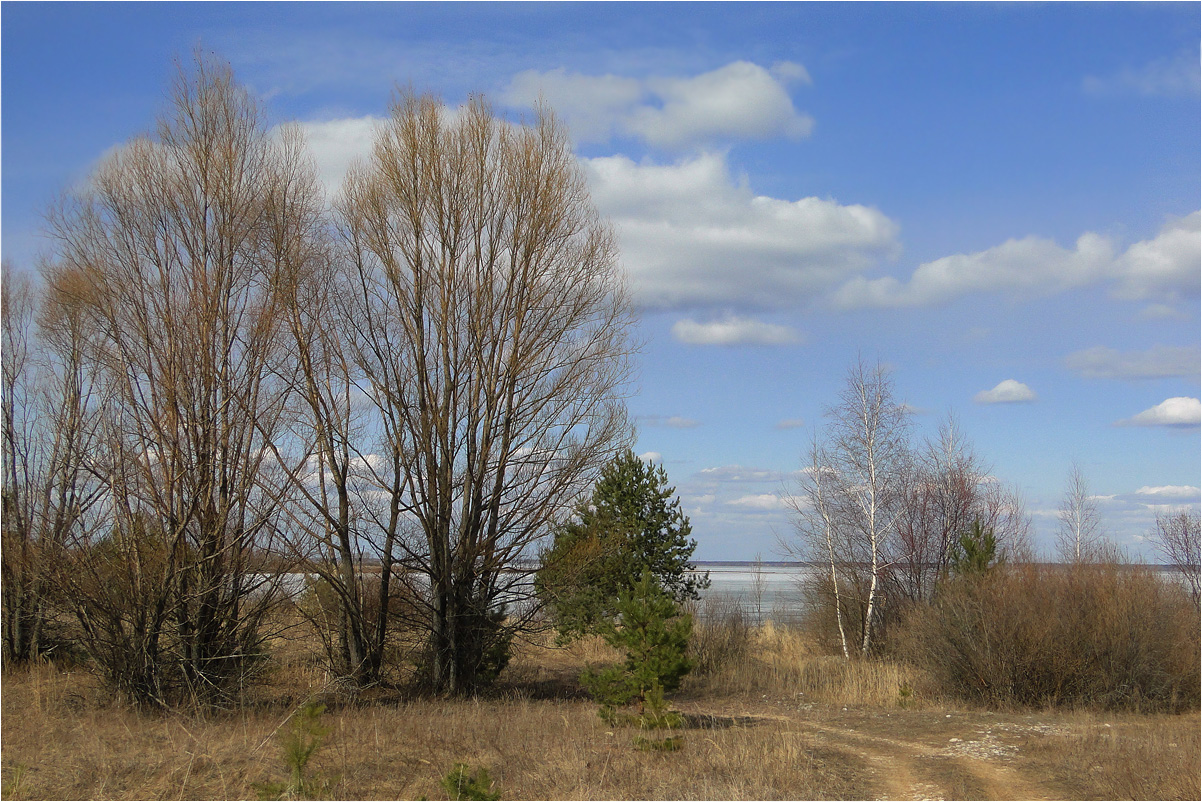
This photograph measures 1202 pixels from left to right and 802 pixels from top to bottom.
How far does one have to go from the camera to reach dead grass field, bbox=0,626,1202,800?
29.0 ft

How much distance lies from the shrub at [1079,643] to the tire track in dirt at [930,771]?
4.22 m

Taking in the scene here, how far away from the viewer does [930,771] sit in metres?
10.3

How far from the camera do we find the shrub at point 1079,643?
1520 centimetres

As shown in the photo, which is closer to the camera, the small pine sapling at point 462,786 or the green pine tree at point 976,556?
the small pine sapling at point 462,786

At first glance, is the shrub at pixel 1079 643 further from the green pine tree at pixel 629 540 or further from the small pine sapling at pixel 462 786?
the small pine sapling at pixel 462 786

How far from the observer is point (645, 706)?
438 inches

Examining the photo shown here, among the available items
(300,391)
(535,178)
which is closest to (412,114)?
(535,178)

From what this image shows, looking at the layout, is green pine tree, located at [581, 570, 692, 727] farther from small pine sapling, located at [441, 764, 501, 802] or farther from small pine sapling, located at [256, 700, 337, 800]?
small pine sapling, located at [256, 700, 337, 800]

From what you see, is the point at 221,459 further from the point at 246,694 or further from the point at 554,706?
the point at 554,706

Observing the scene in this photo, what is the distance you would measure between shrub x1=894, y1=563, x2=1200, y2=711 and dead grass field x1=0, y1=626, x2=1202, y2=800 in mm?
734

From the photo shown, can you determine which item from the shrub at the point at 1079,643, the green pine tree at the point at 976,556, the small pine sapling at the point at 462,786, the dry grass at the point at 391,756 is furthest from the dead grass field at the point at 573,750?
the green pine tree at the point at 976,556

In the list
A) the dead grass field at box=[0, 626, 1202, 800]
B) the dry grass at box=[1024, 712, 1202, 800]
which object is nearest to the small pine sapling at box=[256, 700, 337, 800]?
the dead grass field at box=[0, 626, 1202, 800]

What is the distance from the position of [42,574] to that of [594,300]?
9953mm

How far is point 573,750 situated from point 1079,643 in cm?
1036
